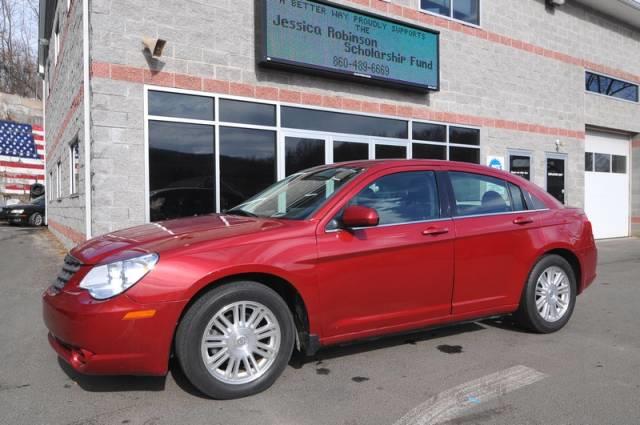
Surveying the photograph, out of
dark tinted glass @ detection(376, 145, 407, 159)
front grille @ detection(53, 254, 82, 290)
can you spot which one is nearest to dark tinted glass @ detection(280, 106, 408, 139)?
dark tinted glass @ detection(376, 145, 407, 159)

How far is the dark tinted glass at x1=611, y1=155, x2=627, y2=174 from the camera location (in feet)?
54.8

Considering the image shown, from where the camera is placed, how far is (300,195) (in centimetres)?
417

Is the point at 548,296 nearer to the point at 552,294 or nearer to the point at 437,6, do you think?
the point at 552,294

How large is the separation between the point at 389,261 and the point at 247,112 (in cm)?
571

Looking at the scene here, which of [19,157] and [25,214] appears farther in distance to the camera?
[19,157]

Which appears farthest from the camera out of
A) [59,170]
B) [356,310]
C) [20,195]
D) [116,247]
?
[20,195]

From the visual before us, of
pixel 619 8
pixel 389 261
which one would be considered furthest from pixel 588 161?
pixel 389 261

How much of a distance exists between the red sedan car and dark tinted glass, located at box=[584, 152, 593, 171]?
39.7ft

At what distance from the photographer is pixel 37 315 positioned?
5633mm

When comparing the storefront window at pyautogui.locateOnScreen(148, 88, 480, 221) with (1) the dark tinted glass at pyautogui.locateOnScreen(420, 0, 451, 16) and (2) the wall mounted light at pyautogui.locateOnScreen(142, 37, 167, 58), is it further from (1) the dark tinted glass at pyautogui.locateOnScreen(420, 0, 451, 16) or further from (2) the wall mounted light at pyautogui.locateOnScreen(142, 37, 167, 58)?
(1) the dark tinted glass at pyautogui.locateOnScreen(420, 0, 451, 16)

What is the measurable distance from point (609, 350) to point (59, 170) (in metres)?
13.6

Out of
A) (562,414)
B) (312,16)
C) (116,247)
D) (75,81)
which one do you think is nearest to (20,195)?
(75,81)

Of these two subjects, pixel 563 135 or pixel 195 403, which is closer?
pixel 195 403

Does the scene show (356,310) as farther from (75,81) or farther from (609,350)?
(75,81)
